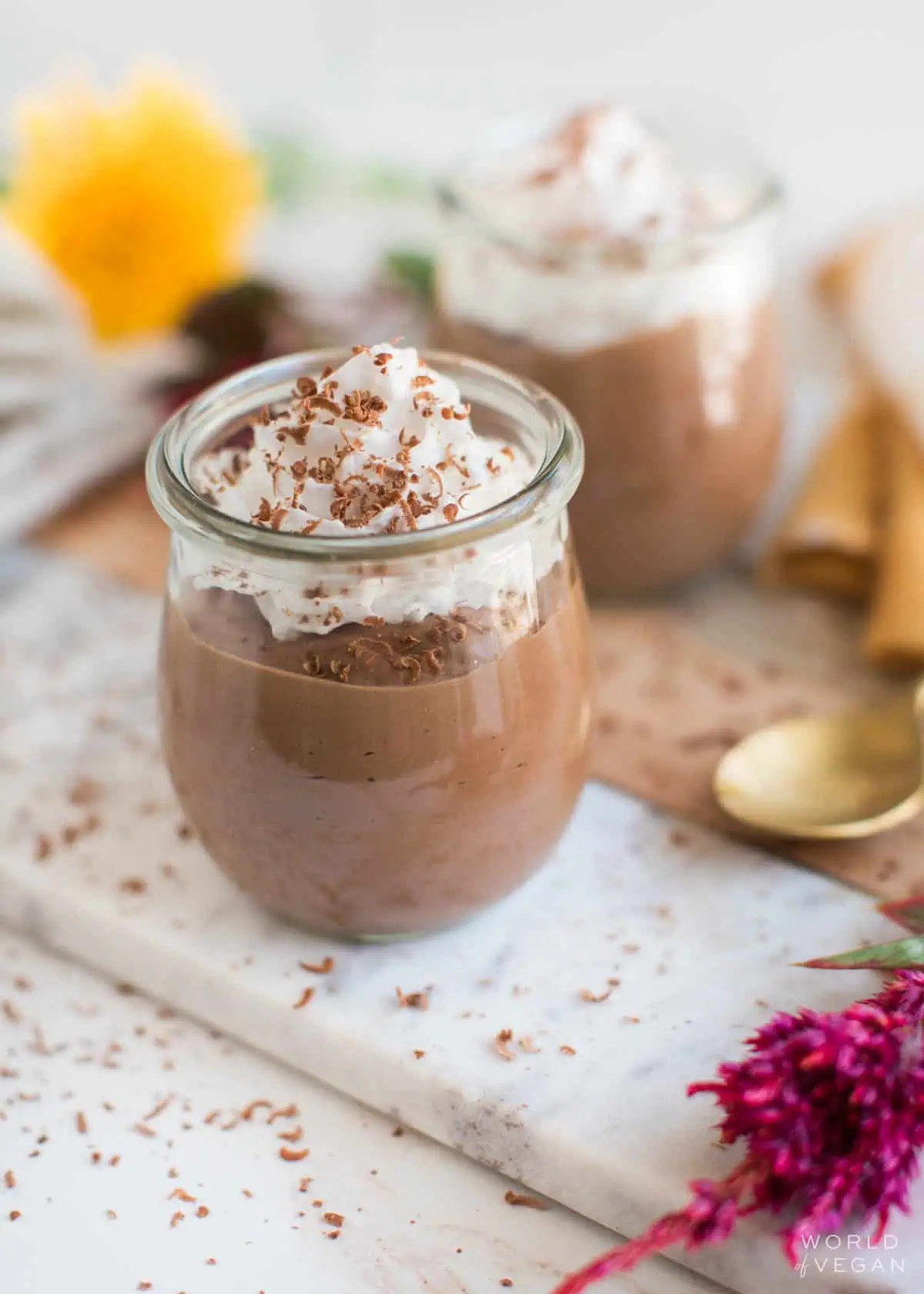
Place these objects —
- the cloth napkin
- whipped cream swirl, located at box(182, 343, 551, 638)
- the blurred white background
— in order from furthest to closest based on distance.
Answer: the blurred white background → the cloth napkin → whipped cream swirl, located at box(182, 343, 551, 638)

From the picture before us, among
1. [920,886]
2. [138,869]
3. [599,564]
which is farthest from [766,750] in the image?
[138,869]

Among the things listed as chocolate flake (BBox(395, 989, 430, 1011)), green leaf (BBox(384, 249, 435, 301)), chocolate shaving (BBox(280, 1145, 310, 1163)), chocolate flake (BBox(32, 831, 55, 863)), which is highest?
green leaf (BBox(384, 249, 435, 301))

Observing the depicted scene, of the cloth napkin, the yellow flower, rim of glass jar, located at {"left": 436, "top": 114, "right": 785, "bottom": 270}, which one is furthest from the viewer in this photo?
the yellow flower

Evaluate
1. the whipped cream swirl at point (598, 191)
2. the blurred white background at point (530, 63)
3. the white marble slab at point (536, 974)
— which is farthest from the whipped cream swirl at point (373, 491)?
the blurred white background at point (530, 63)

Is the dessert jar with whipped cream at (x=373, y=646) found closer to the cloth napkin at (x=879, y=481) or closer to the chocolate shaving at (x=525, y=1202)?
the chocolate shaving at (x=525, y=1202)

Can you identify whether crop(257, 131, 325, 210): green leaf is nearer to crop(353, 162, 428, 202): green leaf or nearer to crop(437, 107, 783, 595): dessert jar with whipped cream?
crop(353, 162, 428, 202): green leaf

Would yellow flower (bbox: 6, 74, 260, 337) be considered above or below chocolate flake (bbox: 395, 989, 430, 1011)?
above

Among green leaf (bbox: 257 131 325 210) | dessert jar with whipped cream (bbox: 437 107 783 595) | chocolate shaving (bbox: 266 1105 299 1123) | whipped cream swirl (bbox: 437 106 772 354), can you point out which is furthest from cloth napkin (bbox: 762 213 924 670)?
green leaf (bbox: 257 131 325 210)

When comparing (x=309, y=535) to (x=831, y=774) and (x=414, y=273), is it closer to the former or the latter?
(x=831, y=774)
